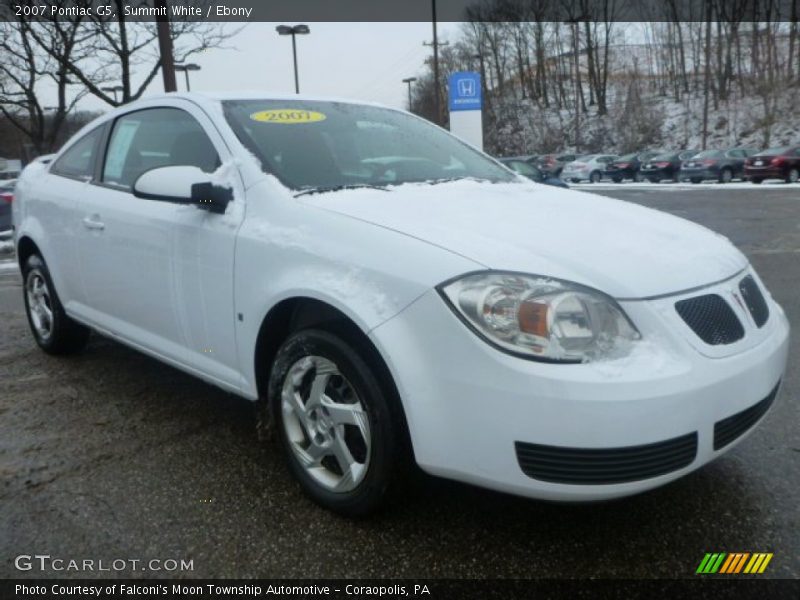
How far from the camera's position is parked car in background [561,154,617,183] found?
108 ft

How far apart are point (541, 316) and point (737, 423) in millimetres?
732

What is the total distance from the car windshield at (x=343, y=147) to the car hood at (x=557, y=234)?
210 millimetres

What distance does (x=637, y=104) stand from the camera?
48.6 meters

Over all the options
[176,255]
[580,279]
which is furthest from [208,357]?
[580,279]

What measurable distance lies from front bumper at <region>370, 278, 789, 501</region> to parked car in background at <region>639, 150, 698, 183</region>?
1145 inches

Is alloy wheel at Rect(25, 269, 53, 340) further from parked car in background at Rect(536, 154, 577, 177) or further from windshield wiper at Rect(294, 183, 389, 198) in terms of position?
parked car in background at Rect(536, 154, 577, 177)

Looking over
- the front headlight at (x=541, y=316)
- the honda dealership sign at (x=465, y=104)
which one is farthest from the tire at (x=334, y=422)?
the honda dealership sign at (x=465, y=104)

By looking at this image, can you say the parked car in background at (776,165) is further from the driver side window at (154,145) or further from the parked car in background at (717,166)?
the driver side window at (154,145)

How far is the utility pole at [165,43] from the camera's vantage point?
1106cm

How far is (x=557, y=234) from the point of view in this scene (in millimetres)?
2277

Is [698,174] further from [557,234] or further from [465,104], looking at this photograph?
[557,234]

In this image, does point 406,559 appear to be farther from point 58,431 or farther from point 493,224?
point 58,431

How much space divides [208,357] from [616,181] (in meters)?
31.4

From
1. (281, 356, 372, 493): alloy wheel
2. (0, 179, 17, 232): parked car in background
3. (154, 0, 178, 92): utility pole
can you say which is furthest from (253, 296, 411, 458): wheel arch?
(0, 179, 17, 232): parked car in background
